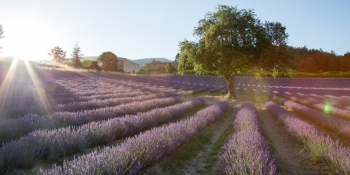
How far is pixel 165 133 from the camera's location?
4844mm

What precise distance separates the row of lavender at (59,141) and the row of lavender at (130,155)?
0.33 meters

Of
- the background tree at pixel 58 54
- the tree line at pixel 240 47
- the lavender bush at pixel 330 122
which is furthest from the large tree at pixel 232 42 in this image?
the background tree at pixel 58 54

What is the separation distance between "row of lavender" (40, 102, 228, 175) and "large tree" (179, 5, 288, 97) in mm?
11933

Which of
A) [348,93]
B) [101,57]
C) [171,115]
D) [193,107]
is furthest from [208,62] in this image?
[101,57]

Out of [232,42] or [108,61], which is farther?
[108,61]

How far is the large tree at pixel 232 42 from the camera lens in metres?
17.1

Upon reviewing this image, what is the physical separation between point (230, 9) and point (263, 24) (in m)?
2.71

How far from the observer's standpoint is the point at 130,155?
338 cm

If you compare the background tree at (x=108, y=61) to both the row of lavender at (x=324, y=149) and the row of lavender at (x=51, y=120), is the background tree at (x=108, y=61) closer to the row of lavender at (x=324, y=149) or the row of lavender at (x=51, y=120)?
the row of lavender at (x=51, y=120)

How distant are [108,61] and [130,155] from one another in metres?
62.6

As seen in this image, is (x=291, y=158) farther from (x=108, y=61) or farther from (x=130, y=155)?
(x=108, y=61)

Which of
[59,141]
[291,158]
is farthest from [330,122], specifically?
[59,141]

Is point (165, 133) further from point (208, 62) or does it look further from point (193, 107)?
point (208, 62)

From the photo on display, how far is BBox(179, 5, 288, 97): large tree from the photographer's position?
17062mm
